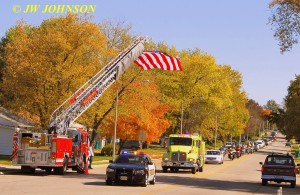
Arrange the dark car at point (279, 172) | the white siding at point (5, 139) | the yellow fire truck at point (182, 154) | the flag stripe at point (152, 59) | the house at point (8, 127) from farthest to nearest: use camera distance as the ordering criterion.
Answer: the white siding at point (5, 139)
the house at point (8, 127)
the flag stripe at point (152, 59)
the yellow fire truck at point (182, 154)
the dark car at point (279, 172)

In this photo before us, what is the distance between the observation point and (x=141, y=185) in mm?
27094

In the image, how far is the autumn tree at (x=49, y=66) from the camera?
47.0 m

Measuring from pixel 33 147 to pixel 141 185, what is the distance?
26.7 ft

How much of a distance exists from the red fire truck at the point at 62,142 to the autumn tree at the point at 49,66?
18.1 ft

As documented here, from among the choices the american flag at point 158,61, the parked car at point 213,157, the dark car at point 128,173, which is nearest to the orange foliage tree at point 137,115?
the parked car at point 213,157

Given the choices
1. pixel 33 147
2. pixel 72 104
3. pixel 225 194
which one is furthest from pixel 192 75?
pixel 225 194

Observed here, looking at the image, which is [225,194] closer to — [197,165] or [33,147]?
[33,147]

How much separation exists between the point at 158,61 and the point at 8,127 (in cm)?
1889

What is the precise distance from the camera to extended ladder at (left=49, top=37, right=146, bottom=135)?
3659cm

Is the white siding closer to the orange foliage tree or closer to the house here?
the house

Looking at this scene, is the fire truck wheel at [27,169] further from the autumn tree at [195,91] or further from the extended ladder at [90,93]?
the autumn tree at [195,91]

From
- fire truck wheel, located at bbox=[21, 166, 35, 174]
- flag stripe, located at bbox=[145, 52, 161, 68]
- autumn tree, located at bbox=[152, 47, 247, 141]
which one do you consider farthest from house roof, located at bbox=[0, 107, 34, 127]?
autumn tree, located at bbox=[152, 47, 247, 141]

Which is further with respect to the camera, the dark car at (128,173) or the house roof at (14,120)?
the house roof at (14,120)

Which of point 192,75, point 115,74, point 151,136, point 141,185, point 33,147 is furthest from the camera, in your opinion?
point 192,75
